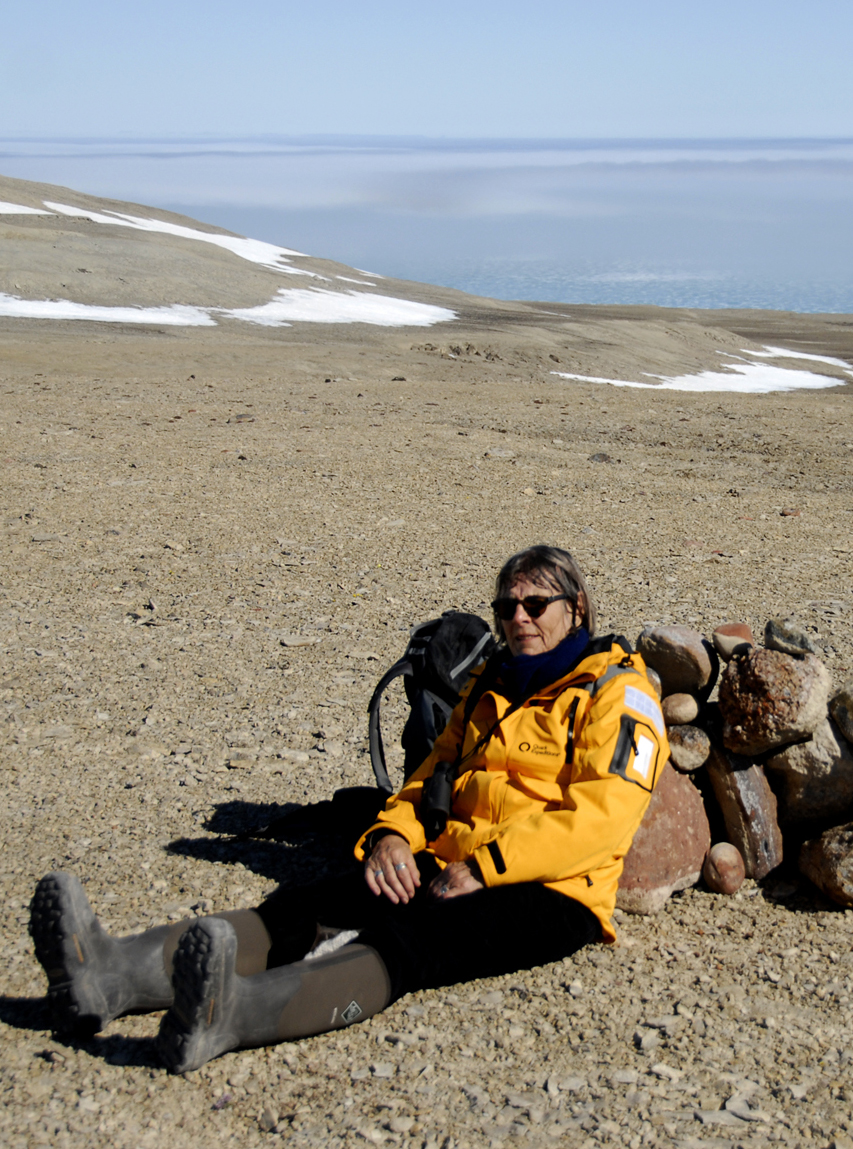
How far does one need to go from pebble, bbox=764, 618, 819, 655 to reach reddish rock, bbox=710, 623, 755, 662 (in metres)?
0.08

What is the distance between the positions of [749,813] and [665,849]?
0.33 metres

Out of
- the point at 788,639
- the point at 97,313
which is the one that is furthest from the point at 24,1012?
the point at 97,313

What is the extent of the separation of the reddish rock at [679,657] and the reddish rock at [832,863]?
0.62 m

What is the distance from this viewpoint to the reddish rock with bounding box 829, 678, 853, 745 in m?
3.39

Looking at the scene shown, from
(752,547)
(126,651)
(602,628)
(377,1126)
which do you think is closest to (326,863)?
(377,1126)

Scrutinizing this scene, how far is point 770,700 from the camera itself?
10.8 ft

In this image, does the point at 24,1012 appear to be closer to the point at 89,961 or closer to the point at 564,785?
the point at 89,961

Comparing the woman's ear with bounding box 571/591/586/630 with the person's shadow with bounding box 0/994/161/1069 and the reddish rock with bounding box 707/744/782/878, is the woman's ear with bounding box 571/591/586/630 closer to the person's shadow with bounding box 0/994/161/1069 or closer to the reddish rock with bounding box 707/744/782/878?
the reddish rock with bounding box 707/744/782/878

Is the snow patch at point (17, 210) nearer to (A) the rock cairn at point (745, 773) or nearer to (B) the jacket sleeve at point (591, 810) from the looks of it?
(A) the rock cairn at point (745, 773)

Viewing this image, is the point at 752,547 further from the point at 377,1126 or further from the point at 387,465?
the point at 377,1126

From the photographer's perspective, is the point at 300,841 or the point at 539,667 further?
the point at 300,841

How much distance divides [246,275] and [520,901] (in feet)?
107

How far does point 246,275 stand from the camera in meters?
33.0

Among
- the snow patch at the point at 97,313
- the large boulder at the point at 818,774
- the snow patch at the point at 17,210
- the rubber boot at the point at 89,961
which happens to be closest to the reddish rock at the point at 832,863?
the large boulder at the point at 818,774
